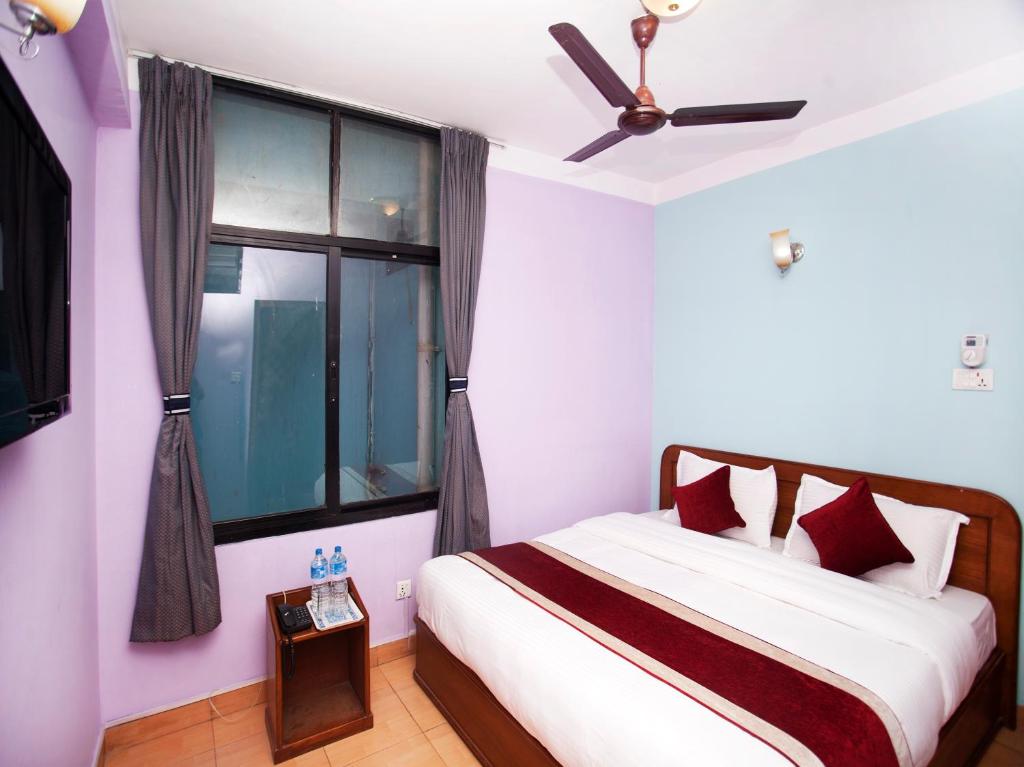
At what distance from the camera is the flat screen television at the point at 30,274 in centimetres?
92

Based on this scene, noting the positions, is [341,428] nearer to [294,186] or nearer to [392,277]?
[392,277]

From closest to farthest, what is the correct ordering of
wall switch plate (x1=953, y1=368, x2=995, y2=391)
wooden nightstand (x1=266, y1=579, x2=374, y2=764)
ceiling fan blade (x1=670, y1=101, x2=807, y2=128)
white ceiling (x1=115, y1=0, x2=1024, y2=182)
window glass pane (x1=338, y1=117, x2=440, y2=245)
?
ceiling fan blade (x1=670, y1=101, x2=807, y2=128) < white ceiling (x1=115, y1=0, x2=1024, y2=182) < wooden nightstand (x1=266, y1=579, x2=374, y2=764) < wall switch plate (x1=953, y1=368, x2=995, y2=391) < window glass pane (x1=338, y1=117, x2=440, y2=245)

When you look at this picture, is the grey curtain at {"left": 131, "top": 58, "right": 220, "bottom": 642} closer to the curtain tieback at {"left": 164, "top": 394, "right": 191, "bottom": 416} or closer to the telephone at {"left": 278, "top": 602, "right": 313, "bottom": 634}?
the curtain tieback at {"left": 164, "top": 394, "right": 191, "bottom": 416}

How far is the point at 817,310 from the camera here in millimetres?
2963

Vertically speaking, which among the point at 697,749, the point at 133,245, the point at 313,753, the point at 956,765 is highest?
the point at 133,245

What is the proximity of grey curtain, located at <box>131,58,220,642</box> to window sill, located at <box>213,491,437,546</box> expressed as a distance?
168mm

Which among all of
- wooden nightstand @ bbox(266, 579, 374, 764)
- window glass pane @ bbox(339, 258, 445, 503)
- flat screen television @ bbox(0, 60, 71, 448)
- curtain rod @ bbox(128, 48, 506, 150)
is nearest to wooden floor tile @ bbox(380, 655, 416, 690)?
wooden nightstand @ bbox(266, 579, 374, 764)

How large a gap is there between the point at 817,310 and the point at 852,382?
1.46ft

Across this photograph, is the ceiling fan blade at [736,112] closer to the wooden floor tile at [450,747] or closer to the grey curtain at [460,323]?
the grey curtain at [460,323]

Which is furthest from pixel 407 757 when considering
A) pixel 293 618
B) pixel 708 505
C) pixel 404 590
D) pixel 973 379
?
pixel 973 379

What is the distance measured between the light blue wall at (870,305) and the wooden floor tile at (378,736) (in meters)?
2.45

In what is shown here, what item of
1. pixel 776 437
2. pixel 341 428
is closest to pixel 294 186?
pixel 341 428

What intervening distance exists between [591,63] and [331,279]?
1677mm

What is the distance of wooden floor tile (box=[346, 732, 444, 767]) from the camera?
2.06m
